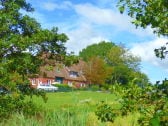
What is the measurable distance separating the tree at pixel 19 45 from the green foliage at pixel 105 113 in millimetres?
9424

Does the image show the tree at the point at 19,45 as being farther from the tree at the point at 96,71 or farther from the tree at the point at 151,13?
the tree at the point at 96,71

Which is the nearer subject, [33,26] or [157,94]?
[157,94]

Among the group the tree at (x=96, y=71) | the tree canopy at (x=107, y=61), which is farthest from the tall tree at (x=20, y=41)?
the tree at (x=96, y=71)

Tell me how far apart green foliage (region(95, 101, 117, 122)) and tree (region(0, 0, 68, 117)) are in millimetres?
9424

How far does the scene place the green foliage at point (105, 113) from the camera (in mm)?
5633

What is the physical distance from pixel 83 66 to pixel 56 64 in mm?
109071

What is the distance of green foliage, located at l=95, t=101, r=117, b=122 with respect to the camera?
563cm

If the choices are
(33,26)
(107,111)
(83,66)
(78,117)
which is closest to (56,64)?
(33,26)

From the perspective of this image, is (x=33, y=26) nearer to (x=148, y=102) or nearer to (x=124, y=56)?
(x=148, y=102)

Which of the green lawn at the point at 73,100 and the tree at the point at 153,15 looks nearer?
the tree at the point at 153,15

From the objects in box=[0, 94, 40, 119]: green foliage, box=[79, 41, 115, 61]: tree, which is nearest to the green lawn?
box=[0, 94, 40, 119]: green foliage

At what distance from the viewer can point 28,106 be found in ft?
50.8

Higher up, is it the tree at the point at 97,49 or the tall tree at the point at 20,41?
the tree at the point at 97,49

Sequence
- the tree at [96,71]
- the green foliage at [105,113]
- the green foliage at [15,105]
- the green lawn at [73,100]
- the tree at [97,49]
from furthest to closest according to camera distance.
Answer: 1. the tree at [97,49]
2. the tree at [96,71]
3. the green foliage at [15,105]
4. the green lawn at [73,100]
5. the green foliage at [105,113]
